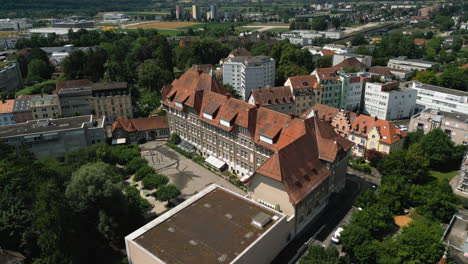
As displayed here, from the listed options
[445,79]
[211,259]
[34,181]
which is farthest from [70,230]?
[445,79]

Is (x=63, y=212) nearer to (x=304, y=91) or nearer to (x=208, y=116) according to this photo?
(x=208, y=116)

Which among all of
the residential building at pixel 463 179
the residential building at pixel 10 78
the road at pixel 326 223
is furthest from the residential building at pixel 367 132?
the residential building at pixel 10 78

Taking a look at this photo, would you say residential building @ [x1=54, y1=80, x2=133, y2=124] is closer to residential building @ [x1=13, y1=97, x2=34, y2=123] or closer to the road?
residential building @ [x1=13, y1=97, x2=34, y2=123]

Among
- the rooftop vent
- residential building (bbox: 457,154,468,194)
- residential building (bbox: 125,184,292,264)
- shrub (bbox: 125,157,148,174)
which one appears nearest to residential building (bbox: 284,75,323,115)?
residential building (bbox: 457,154,468,194)

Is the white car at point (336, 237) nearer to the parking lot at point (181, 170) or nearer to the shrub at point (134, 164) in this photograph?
the parking lot at point (181, 170)

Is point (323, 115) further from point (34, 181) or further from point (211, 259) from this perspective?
point (34, 181)
